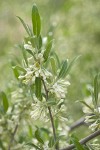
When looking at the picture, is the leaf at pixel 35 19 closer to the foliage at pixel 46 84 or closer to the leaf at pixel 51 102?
the foliage at pixel 46 84

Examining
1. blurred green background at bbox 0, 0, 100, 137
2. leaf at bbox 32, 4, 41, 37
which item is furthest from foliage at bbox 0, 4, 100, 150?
blurred green background at bbox 0, 0, 100, 137

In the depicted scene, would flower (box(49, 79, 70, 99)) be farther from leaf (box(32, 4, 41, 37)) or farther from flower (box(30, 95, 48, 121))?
Answer: leaf (box(32, 4, 41, 37))

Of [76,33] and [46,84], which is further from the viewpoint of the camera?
[76,33]

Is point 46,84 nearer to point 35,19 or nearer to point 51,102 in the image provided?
point 51,102

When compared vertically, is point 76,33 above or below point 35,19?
above

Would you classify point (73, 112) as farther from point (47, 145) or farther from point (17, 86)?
point (47, 145)

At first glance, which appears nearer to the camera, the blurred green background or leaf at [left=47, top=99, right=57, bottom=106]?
leaf at [left=47, top=99, right=57, bottom=106]

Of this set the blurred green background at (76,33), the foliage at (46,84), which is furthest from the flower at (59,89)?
the blurred green background at (76,33)

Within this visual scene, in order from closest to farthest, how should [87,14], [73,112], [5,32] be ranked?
[73,112] < [87,14] < [5,32]

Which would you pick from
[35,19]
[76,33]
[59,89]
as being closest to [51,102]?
[59,89]

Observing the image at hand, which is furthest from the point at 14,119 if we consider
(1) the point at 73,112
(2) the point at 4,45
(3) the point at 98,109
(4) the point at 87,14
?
(2) the point at 4,45

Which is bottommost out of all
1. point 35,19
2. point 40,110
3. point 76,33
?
point 40,110
